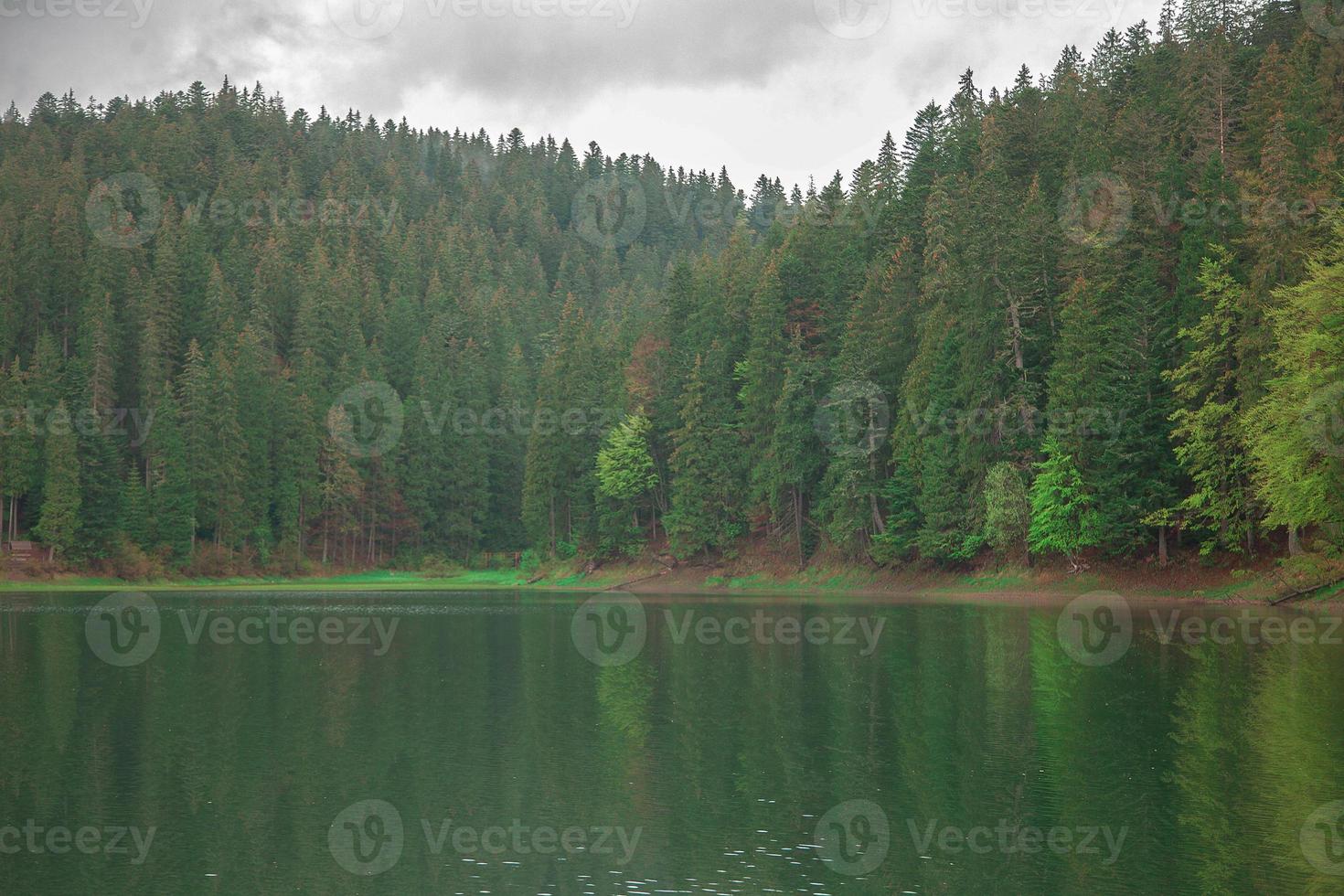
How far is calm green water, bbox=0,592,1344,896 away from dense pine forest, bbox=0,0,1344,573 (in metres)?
20.2

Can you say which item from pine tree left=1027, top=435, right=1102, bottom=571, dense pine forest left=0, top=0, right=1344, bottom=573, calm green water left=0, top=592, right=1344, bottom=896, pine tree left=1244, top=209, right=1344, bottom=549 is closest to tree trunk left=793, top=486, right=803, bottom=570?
dense pine forest left=0, top=0, right=1344, bottom=573

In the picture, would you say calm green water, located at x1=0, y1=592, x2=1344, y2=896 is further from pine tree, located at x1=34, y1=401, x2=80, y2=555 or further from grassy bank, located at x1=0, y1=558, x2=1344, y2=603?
pine tree, located at x1=34, y1=401, x2=80, y2=555

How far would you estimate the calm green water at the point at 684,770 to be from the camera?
1568cm

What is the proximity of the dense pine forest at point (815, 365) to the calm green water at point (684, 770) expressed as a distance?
2024 centimetres

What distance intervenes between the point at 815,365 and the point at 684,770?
218 ft

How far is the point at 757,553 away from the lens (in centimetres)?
8938

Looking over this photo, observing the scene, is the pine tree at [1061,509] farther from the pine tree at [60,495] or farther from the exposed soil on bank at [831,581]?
the pine tree at [60,495]

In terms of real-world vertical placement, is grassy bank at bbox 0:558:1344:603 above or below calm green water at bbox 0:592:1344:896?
below

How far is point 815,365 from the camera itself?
86438 millimetres

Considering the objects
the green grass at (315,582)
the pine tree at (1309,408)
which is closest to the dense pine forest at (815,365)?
the pine tree at (1309,408)

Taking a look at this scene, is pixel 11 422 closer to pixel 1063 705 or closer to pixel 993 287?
pixel 993 287

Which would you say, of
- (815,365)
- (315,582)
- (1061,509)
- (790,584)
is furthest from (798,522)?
(315,582)

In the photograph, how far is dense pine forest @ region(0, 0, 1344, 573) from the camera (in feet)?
188

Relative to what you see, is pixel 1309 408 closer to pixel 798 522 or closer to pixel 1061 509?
pixel 1061 509
